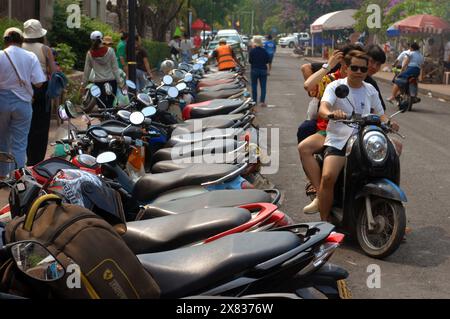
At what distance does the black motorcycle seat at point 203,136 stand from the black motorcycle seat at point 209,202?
2.42 metres

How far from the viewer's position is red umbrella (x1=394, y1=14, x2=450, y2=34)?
28906 millimetres

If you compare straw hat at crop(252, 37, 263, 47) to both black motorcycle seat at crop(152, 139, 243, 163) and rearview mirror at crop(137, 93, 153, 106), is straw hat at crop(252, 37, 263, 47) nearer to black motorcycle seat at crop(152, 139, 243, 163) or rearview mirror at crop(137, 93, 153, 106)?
rearview mirror at crop(137, 93, 153, 106)

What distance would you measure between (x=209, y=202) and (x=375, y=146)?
1.98 m

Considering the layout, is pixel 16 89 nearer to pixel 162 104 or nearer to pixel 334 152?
pixel 162 104

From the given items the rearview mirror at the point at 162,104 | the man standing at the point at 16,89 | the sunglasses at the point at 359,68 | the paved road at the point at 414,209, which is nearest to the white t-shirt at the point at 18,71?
the man standing at the point at 16,89

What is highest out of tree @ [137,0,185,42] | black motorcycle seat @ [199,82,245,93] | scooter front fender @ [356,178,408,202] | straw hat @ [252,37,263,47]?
tree @ [137,0,185,42]

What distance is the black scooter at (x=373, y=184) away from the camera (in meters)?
5.91

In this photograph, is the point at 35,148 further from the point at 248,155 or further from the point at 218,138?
the point at 248,155

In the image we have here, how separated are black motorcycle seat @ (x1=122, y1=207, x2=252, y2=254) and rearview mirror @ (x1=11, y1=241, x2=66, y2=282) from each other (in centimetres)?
112

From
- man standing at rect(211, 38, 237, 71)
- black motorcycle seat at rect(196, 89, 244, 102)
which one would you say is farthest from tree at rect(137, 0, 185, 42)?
black motorcycle seat at rect(196, 89, 244, 102)

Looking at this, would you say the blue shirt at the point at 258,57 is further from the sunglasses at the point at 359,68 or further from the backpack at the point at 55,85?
the sunglasses at the point at 359,68

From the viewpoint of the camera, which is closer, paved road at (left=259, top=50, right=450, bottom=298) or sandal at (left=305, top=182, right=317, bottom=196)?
paved road at (left=259, top=50, right=450, bottom=298)

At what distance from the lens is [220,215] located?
3.92m
